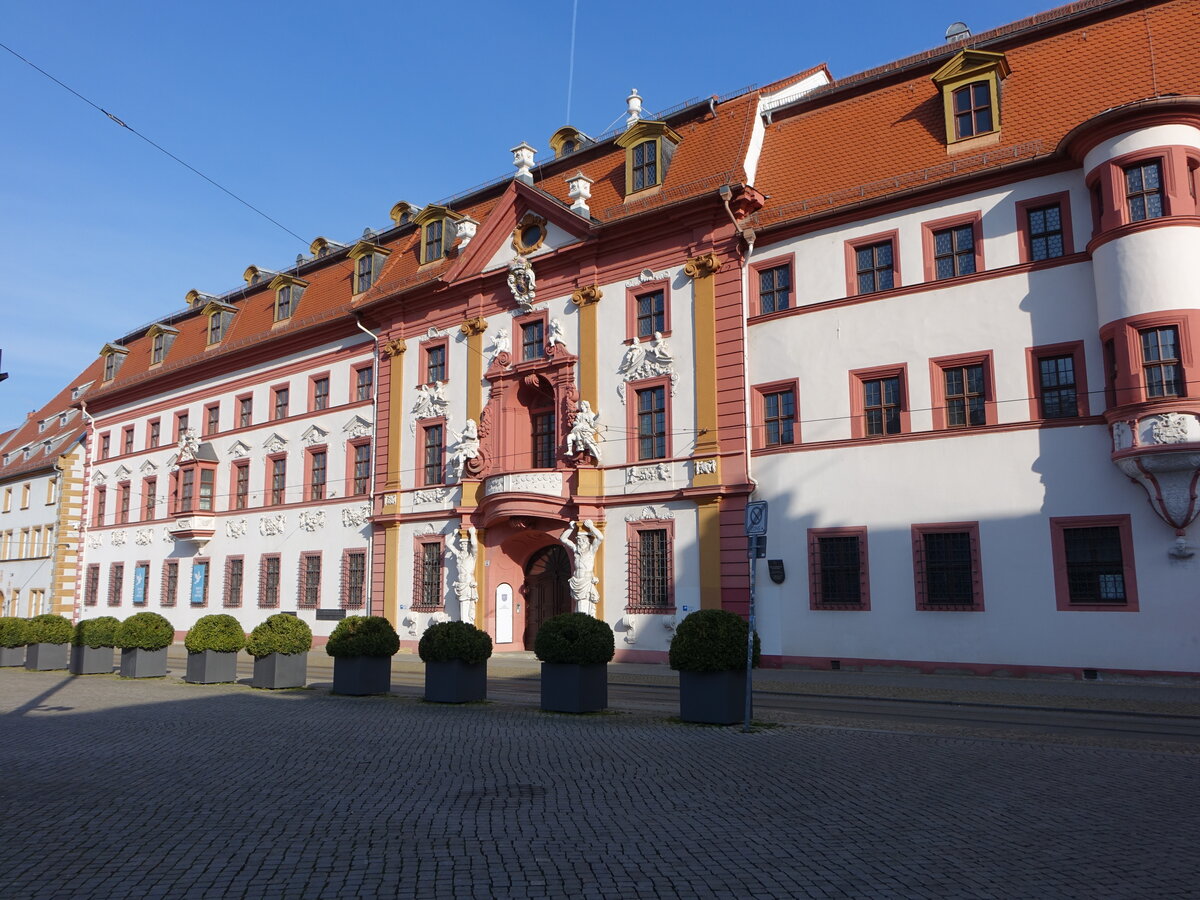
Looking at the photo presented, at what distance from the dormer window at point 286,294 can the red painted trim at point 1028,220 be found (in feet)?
98.1

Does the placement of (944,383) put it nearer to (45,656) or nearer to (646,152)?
(646,152)

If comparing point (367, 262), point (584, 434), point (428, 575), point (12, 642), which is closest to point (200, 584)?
point (428, 575)

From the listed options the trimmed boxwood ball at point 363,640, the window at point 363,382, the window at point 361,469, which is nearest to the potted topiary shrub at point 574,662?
the trimmed boxwood ball at point 363,640

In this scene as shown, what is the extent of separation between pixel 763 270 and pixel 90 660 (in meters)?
20.1

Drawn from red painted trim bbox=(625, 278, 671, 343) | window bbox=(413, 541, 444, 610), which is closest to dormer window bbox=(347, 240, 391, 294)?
window bbox=(413, 541, 444, 610)

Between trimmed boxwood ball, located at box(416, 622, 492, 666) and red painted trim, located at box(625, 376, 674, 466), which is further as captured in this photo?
red painted trim, located at box(625, 376, 674, 466)

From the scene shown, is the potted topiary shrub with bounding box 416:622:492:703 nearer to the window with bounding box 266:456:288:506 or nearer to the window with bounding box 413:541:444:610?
the window with bounding box 413:541:444:610

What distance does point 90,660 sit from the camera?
2322cm

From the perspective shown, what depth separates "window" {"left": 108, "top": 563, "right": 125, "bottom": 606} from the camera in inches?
1859

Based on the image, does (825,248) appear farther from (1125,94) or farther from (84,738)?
(84,738)

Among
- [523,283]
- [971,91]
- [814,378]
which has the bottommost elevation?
[814,378]

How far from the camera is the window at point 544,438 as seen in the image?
103 ft

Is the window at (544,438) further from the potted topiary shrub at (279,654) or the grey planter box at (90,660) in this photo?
the grey planter box at (90,660)

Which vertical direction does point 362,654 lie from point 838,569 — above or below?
below
